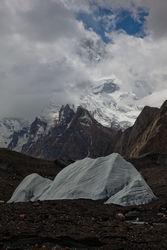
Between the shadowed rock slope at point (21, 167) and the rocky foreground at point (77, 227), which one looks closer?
the rocky foreground at point (77, 227)

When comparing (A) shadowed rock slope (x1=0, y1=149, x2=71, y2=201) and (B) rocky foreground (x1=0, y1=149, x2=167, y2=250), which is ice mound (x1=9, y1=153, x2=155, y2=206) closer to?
(B) rocky foreground (x1=0, y1=149, x2=167, y2=250)

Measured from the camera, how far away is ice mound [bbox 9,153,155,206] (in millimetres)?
14754

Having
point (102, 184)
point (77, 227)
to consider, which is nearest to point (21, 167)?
point (102, 184)

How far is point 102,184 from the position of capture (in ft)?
51.7

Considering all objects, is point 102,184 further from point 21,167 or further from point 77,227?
point 21,167

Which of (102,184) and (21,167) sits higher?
(102,184)

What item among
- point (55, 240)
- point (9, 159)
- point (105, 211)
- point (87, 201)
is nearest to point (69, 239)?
point (55, 240)

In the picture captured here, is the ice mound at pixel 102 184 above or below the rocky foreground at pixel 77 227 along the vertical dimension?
above

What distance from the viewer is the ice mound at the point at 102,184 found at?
1475 cm

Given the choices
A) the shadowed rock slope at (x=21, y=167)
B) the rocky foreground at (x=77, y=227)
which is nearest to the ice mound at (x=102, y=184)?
the rocky foreground at (x=77, y=227)

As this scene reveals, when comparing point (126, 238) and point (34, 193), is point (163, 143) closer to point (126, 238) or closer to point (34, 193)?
point (34, 193)

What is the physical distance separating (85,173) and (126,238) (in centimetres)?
906

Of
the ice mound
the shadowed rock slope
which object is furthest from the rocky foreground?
the shadowed rock slope

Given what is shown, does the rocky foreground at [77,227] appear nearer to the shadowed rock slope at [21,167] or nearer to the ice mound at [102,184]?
the ice mound at [102,184]
